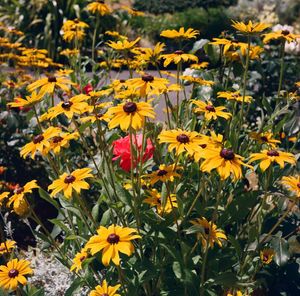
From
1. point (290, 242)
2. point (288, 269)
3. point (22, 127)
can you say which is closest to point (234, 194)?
point (290, 242)

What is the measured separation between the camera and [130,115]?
1.35 meters

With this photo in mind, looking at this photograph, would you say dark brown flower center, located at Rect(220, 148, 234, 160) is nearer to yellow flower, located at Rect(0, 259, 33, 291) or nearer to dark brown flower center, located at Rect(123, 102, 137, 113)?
dark brown flower center, located at Rect(123, 102, 137, 113)

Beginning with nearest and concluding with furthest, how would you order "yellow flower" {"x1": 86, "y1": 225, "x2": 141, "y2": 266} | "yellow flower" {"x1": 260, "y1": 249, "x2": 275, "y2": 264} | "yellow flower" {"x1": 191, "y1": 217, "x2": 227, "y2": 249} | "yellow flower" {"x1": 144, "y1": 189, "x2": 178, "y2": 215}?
"yellow flower" {"x1": 86, "y1": 225, "x2": 141, "y2": 266} → "yellow flower" {"x1": 191, "y1": 217, "x2": 227, "y2": 249} → "yellow flower" {"x1": 144, "y1": 189, "x2": 178, "y2": 215} → "yellow flower" {"x1": 260, "y1": 249, "x2": 275, "y2": 264}

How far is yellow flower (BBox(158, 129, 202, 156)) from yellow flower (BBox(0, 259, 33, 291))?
1.95 ft

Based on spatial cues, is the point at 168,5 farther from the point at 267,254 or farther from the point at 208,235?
the point at 208,235

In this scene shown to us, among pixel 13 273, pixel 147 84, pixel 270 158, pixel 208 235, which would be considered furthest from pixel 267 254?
pixel 13 273

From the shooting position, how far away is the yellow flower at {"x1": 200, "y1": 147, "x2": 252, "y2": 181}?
1.24m

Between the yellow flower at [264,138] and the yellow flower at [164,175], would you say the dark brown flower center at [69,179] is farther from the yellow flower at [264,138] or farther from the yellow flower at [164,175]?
the yellow flower at [264,138]

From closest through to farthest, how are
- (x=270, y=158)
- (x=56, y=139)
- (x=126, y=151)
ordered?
(x=270, y=158) → (x=56, y=139) → (x=126, y=151)

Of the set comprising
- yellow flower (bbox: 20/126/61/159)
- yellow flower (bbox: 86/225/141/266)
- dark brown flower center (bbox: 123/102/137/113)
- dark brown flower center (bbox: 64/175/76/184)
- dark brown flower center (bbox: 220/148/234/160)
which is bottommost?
yellow flower (bbox: 86/225/141/266)

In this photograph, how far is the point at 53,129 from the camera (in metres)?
1.54

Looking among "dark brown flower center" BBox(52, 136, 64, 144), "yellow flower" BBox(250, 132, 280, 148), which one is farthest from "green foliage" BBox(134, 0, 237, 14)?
"dark brown flower center" BBox(52, 136, 64, 144)

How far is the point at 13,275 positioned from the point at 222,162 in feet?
2.41

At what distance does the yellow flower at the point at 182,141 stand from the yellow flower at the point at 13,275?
1.95 ft
